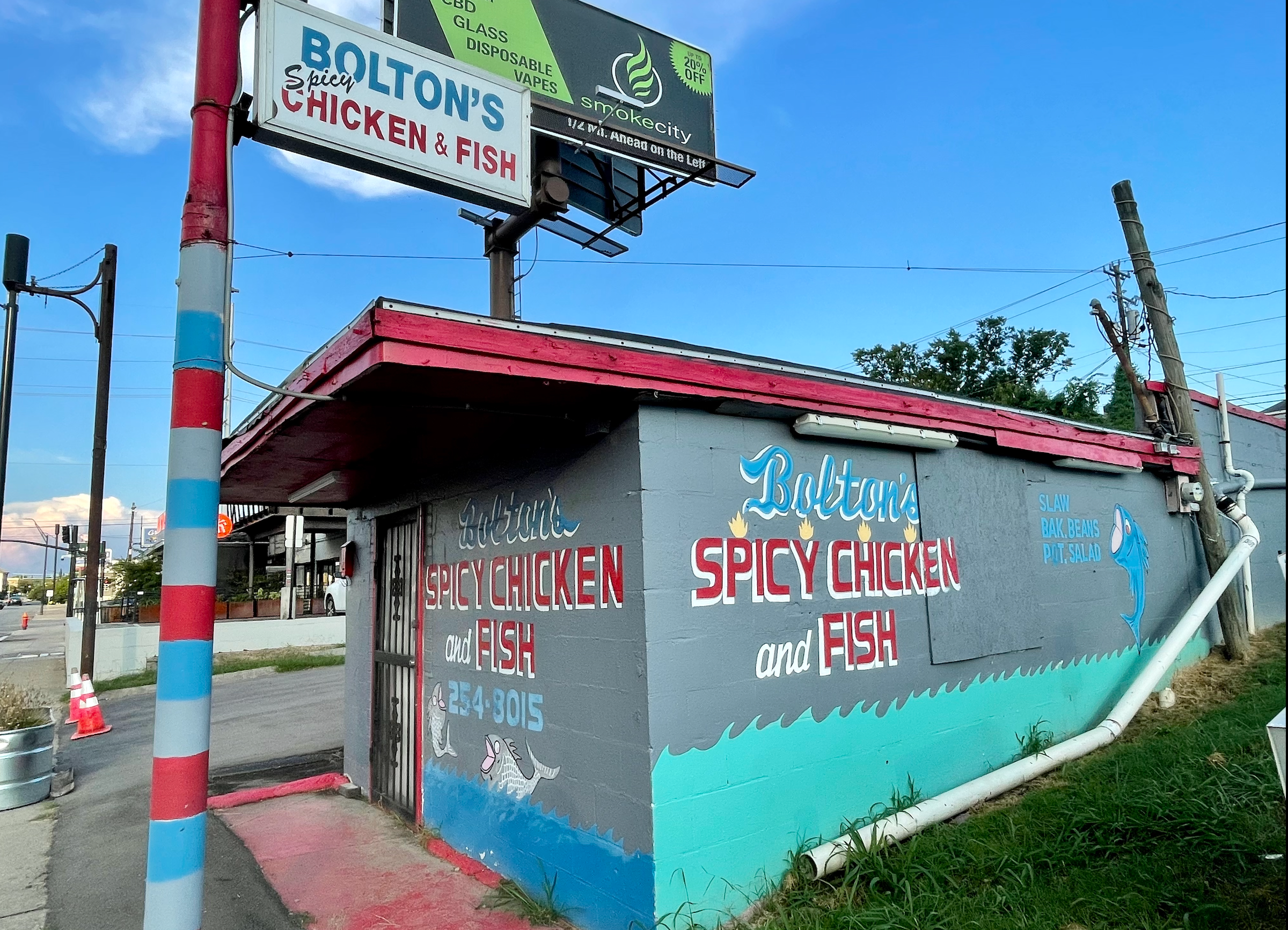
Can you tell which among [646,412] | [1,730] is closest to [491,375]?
[646,412]

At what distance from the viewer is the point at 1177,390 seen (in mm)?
9617

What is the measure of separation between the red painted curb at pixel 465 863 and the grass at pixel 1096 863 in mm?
1921

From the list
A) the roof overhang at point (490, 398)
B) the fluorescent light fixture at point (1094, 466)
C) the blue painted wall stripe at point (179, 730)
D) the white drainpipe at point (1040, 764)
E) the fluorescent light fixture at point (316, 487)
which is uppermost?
the roof overhang at point (490, 398)

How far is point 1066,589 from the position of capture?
7.34 metres

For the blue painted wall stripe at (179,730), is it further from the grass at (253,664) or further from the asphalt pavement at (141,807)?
the grass at (253,664)

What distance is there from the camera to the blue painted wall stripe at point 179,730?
3.11 metres

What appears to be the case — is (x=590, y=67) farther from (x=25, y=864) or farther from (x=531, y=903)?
(x=25, y=864)

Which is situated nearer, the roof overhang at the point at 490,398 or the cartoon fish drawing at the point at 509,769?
the roof overhang at the point at 490,398

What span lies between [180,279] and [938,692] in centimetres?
515

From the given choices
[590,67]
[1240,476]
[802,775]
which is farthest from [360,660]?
[1240,476]

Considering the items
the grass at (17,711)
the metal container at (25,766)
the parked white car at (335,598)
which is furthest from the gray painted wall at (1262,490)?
the parked white car at (335,598)

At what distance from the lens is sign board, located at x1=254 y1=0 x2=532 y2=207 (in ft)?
12.8

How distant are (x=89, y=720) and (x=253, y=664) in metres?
6.91

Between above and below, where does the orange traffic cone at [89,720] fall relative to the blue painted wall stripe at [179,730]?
below
